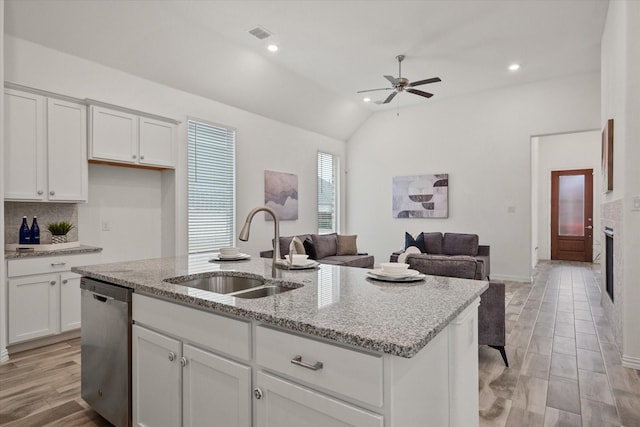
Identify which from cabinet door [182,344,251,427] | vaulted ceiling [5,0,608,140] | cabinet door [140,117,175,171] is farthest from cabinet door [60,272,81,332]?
cabinet door [182,344,251,427]

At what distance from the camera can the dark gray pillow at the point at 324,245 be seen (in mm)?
6095

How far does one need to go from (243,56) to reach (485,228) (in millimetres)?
5078

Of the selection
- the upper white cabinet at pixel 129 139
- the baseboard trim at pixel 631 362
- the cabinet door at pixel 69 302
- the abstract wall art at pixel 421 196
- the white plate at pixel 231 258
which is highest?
the upper white cabinet at pixel 129 139

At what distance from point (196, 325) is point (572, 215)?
1027 cm

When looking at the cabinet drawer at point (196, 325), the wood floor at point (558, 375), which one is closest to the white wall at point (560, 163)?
the wood floor at point (558, 375)

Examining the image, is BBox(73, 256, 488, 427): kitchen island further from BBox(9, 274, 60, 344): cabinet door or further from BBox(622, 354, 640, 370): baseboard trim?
BBox(622, 354, 640, 370): baseboard trim

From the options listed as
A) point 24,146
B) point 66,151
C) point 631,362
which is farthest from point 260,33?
point 631,362

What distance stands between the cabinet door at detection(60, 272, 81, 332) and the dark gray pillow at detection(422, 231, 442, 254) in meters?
5.28

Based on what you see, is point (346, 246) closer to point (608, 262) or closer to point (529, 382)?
point (608, 262)

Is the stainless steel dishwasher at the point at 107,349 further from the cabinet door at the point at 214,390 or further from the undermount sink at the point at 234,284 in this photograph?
the cabinet door at the point at 214,390

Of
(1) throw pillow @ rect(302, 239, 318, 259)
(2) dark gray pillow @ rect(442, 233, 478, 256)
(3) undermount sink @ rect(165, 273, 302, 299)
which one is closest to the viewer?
→ (3) undermount sink @ rect(165, 273, 302, 299)

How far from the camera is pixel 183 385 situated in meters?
1.58

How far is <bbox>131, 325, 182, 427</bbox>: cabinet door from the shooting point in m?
1.61

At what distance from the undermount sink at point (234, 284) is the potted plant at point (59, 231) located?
7.95ft
